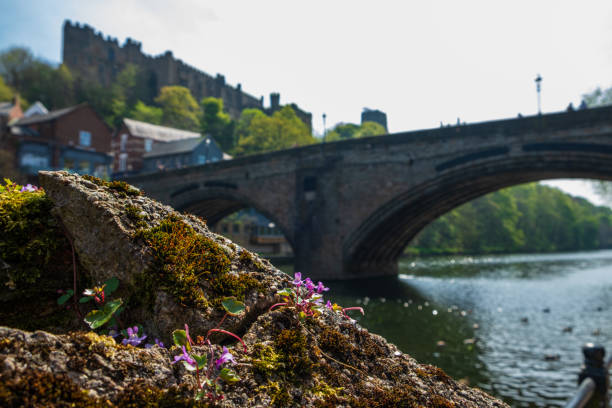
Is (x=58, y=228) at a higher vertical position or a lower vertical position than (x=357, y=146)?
lower

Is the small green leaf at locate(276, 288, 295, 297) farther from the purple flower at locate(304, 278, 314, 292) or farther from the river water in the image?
the river water

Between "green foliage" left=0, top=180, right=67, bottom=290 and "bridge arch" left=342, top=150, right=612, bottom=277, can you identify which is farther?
"bridge arch" left=342, top=150, right=612, bottom=277

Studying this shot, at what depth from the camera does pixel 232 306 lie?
1.64m

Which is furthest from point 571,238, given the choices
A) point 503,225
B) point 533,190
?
point 503,225

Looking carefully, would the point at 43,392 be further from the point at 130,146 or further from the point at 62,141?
the point at 130,146

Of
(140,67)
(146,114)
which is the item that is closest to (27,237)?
(146,114)

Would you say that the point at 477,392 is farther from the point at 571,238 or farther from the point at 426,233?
the point at 571,238

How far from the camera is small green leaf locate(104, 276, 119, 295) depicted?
1647mm

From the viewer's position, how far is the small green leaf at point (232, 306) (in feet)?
5.32

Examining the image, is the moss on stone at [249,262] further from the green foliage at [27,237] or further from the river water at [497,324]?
the green foliage at [27,237]

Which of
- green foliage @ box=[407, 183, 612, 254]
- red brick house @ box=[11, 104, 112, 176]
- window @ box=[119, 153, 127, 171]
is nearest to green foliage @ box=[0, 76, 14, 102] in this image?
red brick house @ box=[11, 104, 112, 176]

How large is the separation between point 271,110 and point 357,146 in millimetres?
72588

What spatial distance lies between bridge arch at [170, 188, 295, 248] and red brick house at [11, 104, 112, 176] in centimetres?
1537

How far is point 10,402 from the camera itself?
1.00m
